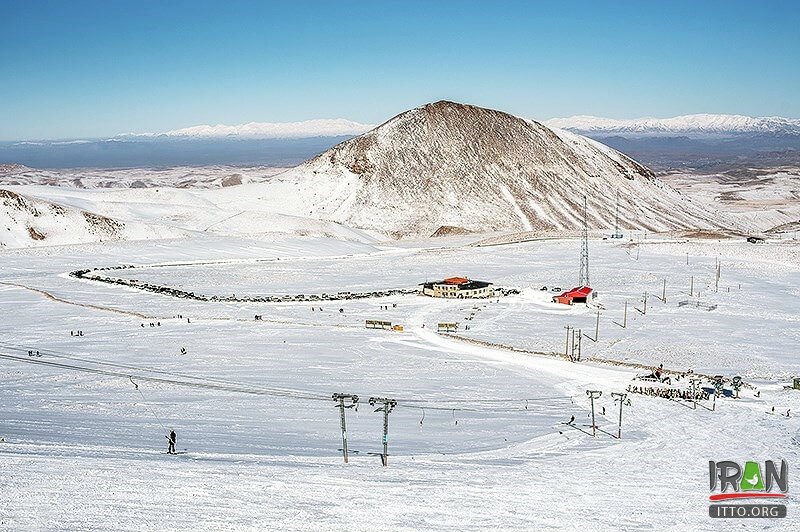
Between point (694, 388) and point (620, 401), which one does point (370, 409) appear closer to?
point (620, 401)

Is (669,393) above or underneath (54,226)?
underneath

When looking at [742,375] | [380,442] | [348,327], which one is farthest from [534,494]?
[348,327]

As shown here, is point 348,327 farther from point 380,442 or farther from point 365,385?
point 380,442

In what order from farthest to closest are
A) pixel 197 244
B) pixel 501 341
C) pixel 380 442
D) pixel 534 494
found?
pixel 197 244 < pixel 501 341 < pixel 380 442 < pixel 534 494

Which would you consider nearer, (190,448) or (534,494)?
(534,494)

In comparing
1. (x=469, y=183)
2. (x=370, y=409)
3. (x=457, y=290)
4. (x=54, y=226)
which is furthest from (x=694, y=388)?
(x=469, y=183)
